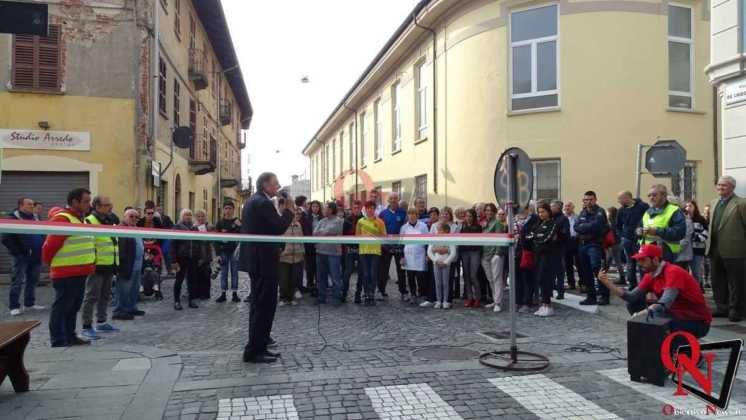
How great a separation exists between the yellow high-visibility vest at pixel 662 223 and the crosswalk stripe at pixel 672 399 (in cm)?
296

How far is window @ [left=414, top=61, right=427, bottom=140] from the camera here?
18656 millimetres

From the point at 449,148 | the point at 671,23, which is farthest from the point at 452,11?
the point at 671,23

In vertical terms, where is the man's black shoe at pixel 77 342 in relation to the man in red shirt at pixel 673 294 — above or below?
below

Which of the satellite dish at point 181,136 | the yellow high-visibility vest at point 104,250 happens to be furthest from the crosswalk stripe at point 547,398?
the satellite dish at point 181,136

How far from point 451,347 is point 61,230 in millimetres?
4442

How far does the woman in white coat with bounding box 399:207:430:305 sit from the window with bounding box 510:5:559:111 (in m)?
5.77

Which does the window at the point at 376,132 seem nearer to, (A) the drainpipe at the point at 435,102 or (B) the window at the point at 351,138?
(B) the window at the point at 351,138

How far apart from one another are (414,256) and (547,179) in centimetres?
572

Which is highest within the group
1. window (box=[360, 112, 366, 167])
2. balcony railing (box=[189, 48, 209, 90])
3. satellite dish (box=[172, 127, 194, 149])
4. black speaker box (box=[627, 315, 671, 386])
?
balcony railing (box=[189, 48, 209, 90])

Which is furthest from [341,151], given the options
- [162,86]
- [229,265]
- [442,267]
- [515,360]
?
[515,360]

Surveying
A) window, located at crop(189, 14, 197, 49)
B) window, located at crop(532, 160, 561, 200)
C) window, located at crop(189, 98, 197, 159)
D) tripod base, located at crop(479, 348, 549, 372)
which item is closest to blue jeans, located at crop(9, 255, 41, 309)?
tripod base, located at crop(479, 348, 549, 372)

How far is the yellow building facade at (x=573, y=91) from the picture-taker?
13445 mm

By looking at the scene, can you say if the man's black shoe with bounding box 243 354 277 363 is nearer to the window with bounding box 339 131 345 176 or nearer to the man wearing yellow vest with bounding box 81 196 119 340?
the man wearing yellow vest with bounding box 81 196 119 340

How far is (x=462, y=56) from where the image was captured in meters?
15.4
